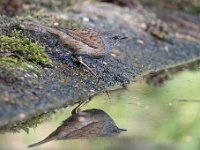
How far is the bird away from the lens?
28.0 ft

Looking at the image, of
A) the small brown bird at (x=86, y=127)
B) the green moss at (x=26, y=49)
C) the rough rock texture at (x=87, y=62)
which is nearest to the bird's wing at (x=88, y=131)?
the small brown bird at (x=86, y=127)

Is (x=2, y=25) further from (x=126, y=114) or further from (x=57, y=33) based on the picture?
(x=126, y=114)

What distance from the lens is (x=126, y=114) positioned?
800 cm

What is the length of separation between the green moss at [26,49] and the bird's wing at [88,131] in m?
1.50

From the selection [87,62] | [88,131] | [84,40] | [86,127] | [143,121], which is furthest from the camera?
[87,62]

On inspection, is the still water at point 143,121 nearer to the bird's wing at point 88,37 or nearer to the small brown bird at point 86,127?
the small brown bird at point 86,127

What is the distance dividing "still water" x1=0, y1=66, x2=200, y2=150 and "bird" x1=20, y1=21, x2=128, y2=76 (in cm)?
64

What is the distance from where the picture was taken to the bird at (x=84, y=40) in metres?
8.53

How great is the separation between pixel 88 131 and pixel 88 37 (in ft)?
6.24

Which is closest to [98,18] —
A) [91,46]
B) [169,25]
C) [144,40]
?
[144,40]

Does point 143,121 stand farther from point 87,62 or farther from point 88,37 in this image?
point 87,62

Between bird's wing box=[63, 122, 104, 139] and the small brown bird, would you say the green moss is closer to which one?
the small brown bird

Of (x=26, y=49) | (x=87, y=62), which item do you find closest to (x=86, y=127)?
(x=26, y=49)

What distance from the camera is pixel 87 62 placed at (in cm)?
940
